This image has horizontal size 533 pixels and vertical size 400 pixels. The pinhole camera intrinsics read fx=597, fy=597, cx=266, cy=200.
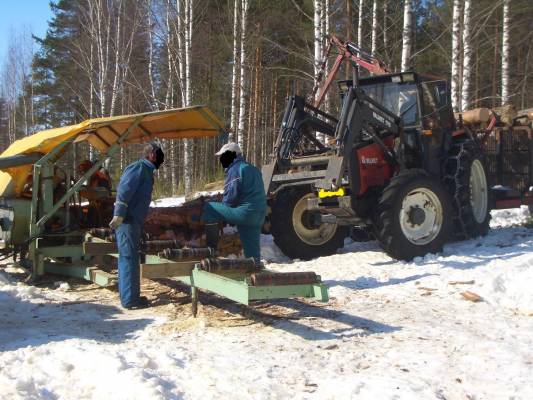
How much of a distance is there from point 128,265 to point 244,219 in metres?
1.37

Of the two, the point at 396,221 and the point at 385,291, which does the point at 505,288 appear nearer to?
the point at 385,291

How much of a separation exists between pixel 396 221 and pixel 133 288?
141 inches

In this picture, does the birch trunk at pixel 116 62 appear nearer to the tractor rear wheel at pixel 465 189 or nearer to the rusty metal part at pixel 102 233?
the rusty metal part at pixel 102 233

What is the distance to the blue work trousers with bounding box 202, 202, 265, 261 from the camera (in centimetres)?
671

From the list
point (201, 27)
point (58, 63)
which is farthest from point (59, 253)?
point (58, 63)

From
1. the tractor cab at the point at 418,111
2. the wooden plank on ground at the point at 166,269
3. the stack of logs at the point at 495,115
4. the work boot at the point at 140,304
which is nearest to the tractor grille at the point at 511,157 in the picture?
the stack of logs at the point at 495,115

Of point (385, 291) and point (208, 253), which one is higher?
point (208, 253)

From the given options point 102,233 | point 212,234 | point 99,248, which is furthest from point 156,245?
point 102,233

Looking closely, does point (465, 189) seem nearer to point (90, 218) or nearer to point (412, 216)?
point (412, 216)

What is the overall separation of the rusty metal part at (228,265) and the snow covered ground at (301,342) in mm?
464

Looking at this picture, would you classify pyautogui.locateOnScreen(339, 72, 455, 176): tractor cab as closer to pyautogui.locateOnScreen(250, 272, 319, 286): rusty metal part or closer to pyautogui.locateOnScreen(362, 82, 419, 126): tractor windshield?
pyautogui.locateOnScreen(362, 82, 419, 126): tractor windshield

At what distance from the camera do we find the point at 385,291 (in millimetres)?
6668

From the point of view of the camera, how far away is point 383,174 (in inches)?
340

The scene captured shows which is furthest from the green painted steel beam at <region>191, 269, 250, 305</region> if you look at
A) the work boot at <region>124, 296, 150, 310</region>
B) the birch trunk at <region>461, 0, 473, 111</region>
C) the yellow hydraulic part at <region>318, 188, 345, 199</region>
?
the birch trunk at <region>461, 0, 473, 111</region>
